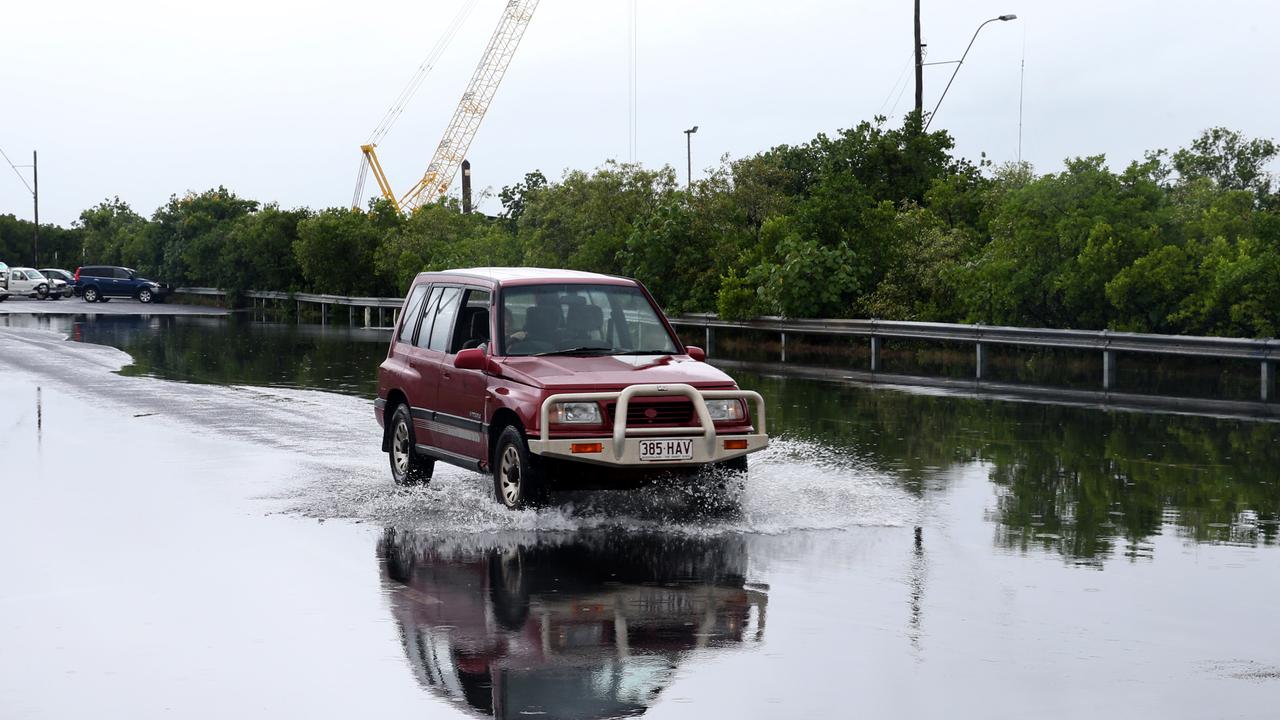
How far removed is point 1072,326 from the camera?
27016 millimetres

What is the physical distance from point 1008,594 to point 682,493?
3.54 metres

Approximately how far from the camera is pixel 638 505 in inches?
478

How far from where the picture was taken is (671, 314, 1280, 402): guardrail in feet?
69.2

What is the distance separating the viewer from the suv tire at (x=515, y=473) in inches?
441

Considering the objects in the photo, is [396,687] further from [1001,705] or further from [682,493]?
[682,493]

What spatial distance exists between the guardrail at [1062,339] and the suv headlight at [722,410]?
11290mm

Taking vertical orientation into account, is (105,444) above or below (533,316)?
below

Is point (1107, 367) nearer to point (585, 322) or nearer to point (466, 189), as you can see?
point (585, 322)

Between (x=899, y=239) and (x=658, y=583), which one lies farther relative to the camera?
(x=899, y=239)

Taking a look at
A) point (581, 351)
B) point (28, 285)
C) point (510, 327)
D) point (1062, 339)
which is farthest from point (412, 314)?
point (28, 285)

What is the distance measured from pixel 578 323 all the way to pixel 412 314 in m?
2.21

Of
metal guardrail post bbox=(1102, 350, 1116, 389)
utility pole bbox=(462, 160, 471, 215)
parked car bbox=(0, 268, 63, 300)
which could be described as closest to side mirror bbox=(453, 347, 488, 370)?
metal guardrail post bbox=(1102, 350, 1116, 389)

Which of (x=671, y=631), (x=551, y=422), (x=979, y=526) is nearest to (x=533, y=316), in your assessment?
(x=551, y=422)

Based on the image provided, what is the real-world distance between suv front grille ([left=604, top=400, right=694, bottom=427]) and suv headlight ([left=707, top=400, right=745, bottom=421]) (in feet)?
0.58
